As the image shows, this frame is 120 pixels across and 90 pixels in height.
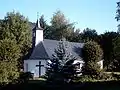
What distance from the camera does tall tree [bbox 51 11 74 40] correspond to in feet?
301

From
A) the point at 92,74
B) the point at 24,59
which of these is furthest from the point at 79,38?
the point at 92,74

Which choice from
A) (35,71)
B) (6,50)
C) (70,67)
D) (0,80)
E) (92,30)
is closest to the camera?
(0,80)

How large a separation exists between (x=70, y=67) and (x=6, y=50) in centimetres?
812

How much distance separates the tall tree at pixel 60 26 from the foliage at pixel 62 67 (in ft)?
174

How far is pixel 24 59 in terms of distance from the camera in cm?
5588

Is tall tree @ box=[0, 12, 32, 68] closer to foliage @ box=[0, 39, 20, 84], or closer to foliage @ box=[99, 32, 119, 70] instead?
foliage @ box=[0, 39, 20, 84]

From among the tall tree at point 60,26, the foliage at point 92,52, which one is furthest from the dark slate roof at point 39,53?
the tall tree at point 60,26

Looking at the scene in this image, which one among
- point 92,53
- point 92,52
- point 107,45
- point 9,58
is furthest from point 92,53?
point 9,58

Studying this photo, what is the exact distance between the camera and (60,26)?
305ft

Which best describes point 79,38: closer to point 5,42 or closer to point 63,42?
point 63,42

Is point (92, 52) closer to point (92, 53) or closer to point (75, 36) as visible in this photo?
point (92, 53)

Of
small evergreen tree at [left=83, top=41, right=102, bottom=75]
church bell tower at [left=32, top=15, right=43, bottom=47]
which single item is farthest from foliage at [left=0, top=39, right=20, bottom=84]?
church bell tower at [left=32, top=15, right=43, bottom=47]

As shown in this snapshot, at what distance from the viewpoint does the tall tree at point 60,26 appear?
3610 inches

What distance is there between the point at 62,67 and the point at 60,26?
188ft
